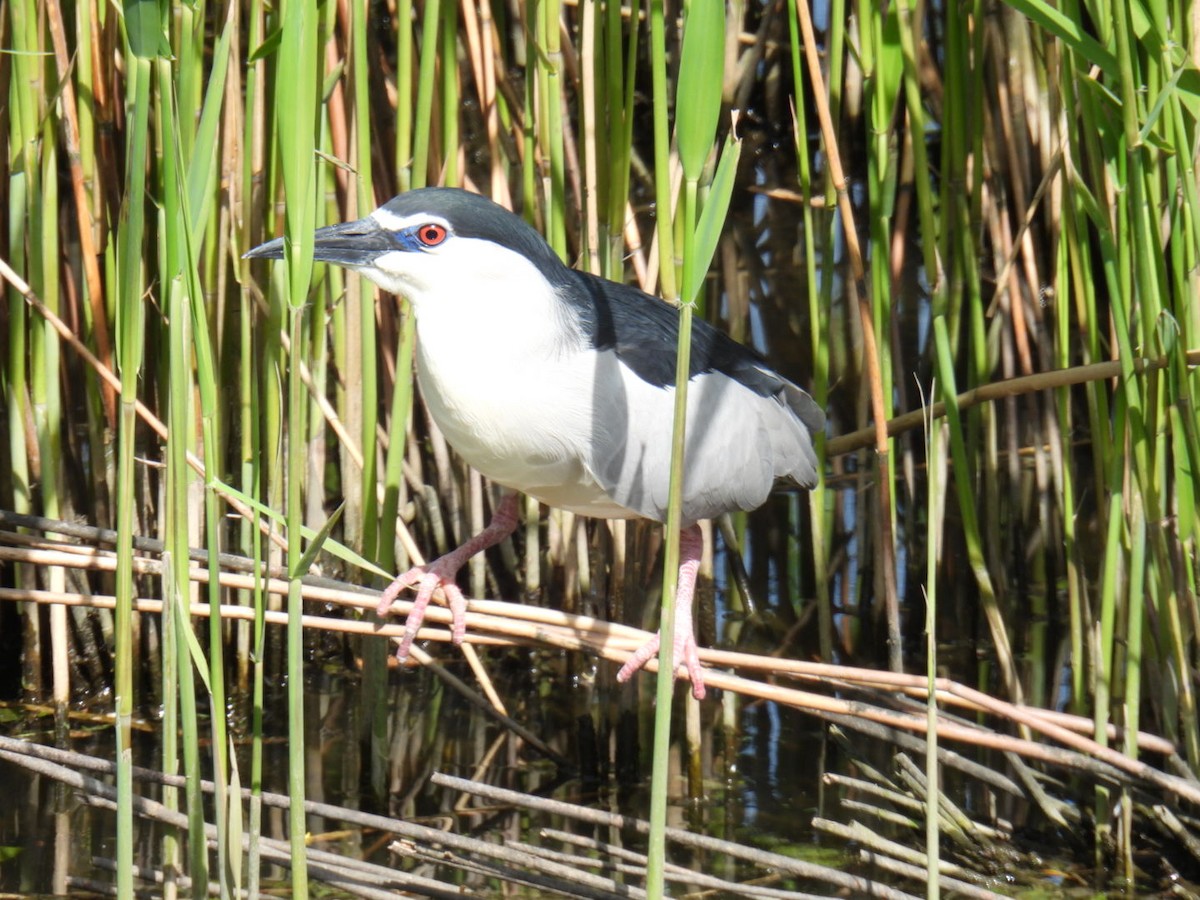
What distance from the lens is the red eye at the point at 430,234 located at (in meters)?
2.37

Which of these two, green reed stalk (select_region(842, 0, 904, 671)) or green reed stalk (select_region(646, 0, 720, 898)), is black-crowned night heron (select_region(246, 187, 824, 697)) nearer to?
green reed stalk (select_region(842, 0, 904, 671))

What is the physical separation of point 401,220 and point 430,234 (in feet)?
0.19

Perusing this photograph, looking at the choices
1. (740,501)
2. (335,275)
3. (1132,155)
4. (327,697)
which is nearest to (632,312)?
(740,501)

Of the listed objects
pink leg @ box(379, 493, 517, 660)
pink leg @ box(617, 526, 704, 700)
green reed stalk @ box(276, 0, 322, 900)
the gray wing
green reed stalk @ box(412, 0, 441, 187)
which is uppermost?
green reed stalk @ box(412, 0, 441, 187)

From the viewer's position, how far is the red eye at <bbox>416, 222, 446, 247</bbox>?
2.37 m

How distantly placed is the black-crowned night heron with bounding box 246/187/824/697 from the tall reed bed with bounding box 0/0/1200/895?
0.63 ft

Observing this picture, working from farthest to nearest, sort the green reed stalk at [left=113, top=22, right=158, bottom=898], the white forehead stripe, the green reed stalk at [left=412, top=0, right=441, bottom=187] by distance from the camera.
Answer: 1. the green reed stalk at [left=412, top=0, right=441, bottom=187]
2. the white forehead stripe
3. the green reed stalk at [left=113, top=22, right=158, bottom=898]

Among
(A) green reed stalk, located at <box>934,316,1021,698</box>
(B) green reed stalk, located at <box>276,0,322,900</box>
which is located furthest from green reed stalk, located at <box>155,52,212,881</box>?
(A) green reed stalk, located at <box>934,316,1021,698</box>

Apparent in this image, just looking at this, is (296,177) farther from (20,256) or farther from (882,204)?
(20,256)

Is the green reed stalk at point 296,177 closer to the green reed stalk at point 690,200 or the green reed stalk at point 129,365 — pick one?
the green reed stalk at point 129,365

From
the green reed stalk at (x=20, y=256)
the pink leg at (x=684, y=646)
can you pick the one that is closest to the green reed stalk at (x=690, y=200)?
the pink leg at (x=684, y=646)

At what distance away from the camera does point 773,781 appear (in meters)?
3.35

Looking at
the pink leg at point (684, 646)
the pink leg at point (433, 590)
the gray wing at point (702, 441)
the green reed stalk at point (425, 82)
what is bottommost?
the pink leg at point (684, 646)

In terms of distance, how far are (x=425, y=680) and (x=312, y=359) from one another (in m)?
1.27
